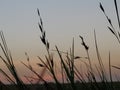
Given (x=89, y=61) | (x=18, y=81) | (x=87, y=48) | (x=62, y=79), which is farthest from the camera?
(x=89, y=61)

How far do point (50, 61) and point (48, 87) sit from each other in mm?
192

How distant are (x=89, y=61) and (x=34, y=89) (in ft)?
2.10

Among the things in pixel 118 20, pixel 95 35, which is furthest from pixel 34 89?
pixel 118 20

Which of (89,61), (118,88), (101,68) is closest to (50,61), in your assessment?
(101,68)

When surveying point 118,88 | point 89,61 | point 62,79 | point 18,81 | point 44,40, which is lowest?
point 118,88

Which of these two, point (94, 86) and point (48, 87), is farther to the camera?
point (94, 86)

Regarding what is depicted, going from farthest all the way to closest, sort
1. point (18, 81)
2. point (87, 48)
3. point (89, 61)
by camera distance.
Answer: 1. point (89, 61)
2. point (87, 48)
3. point (18, 81)

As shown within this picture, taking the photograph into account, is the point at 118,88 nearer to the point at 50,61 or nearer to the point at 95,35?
the point at 95,35

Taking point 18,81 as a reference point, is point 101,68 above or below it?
below

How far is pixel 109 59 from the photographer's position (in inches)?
91.3

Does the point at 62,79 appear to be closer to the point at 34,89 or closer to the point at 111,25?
the point at 111,25

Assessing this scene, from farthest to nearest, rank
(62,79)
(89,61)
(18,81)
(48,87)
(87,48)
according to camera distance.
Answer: (89,61) → (87,48) → (62,79) → (48,87) → (18,81)

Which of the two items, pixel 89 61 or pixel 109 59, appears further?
pixel 89 61

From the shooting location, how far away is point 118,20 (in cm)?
197
